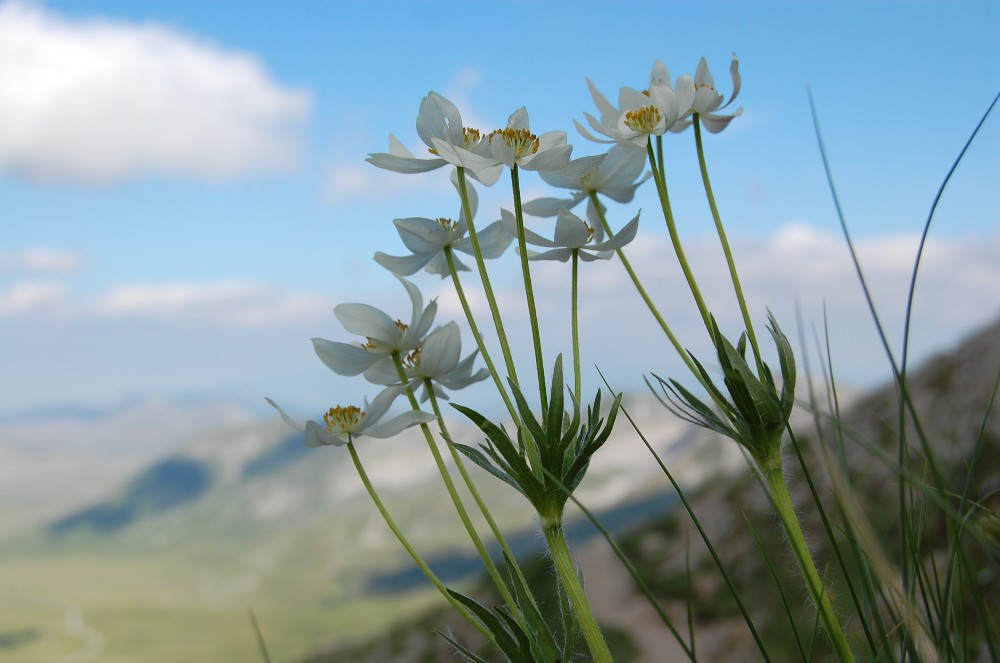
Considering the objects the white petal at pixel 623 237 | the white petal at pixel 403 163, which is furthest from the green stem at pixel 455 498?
the white petal at pixel 623 237

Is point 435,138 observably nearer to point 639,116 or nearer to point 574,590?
point 639,116

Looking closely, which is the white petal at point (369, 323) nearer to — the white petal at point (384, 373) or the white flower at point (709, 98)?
the white petal at point (384, 373)

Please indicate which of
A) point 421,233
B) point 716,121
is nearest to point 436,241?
point 421,233

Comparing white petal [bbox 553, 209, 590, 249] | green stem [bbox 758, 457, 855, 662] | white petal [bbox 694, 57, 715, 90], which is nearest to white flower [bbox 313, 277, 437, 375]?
white petal [bbox 553, 209, 590, 249]

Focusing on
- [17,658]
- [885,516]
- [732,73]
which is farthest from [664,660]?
[17,658]

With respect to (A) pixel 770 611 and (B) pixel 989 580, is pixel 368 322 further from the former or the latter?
(A) pixel 770 611

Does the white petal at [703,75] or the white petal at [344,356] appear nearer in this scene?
the white petal at [344,356]
